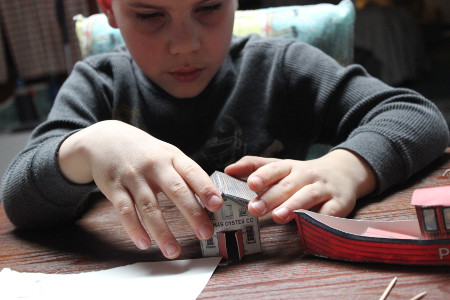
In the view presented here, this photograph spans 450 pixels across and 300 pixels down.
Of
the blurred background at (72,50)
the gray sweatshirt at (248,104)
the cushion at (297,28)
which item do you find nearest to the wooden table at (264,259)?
the gray sweatshirt at (248,104)

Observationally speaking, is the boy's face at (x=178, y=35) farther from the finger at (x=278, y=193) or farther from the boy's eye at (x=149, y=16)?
the finger at (x=278, y=193)

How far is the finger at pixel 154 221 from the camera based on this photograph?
2.04 feet

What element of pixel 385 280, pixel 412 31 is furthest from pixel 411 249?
pixel 412 31

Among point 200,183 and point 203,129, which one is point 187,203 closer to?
point 200,183

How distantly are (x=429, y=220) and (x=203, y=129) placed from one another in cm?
69

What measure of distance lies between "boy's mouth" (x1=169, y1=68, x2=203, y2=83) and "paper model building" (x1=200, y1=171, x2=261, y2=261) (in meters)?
0.40

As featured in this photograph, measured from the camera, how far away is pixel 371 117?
38.1 inches

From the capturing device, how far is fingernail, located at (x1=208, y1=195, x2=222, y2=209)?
0.60 metres

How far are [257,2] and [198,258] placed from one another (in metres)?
1.63

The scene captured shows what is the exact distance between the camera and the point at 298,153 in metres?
1.21

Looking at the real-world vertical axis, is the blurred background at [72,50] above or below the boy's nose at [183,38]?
below

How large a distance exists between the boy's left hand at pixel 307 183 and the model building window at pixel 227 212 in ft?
0.08

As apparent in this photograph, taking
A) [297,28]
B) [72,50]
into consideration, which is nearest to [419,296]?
[297,28]

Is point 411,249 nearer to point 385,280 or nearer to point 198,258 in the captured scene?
point 385,280
